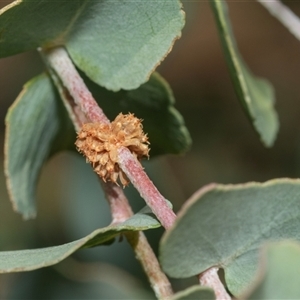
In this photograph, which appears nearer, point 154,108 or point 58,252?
point 58,252

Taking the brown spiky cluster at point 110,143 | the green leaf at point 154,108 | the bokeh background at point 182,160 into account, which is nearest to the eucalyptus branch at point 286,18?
the green leaf at point 154,108

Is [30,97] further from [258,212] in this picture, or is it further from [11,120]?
[258,212]

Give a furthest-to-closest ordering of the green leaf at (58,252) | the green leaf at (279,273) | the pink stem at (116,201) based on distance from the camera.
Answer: the pink stem at (116,201) → the green leaf at (58,252) → the green leaf at (279,273)

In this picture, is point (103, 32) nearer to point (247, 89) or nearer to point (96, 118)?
point (96, 118)

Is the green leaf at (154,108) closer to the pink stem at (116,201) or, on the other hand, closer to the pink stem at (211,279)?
the pink stem at (116,201)

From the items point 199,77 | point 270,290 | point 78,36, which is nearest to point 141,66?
point 78,36

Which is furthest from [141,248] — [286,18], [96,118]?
[286,18]
